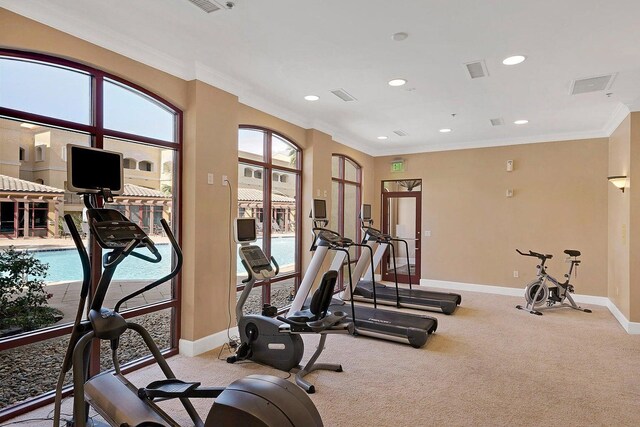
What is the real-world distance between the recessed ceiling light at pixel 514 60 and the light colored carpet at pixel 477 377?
3.07m

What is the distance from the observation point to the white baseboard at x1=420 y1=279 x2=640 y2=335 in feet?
16.0

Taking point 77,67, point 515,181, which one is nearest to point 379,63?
point 77,67

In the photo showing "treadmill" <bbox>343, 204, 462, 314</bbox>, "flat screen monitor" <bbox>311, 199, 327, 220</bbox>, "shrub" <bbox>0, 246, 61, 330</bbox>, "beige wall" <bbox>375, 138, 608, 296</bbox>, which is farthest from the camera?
"beige wall" <bbox>375, 138, 608, 296</bbox>

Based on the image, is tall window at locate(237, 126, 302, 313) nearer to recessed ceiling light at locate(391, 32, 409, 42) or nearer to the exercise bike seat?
the exercise bike seat

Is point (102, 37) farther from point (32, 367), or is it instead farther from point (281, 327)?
point (281, 327)

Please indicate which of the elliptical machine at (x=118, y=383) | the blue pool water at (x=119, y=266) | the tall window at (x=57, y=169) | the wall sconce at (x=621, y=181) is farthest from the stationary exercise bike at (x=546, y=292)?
the tall window at (x=57, y=169)

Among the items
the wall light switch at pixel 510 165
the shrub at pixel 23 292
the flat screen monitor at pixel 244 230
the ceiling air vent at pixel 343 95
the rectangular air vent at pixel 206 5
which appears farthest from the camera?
the wall light switch at pixel 510 165

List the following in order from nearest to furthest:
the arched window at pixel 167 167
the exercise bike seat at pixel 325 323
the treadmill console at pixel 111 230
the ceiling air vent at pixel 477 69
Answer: the treadmill console at pixel 111 230, the exercise bike seat at pixel 325 323, the ceiling air vent at pixel 477 69, the arched window at pixel 167 167

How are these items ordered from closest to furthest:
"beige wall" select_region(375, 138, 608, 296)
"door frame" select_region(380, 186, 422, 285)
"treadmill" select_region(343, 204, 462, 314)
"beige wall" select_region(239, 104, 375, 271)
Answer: "beige wall" select_region(239, 104, 375, 271) → "treadmill" select_region(343, 204, 462, 314) → "beige wall" select_region(375, 138, 608, 296) → "door frame" select_region(380, 186, 422, 285)

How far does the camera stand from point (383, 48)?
344cm

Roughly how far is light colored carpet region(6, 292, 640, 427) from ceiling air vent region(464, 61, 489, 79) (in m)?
3.08

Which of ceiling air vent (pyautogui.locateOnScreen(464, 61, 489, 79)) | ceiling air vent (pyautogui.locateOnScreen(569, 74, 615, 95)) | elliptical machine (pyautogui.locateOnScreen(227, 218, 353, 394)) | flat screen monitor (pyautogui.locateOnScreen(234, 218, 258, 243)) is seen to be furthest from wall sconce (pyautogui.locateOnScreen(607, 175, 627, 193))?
flat screen monitor (pyautogui.locateOnScreen(234, 218, 258, 243))

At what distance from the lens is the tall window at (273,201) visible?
5.00 metres

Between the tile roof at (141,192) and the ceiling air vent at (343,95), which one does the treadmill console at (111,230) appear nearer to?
the tile roof at (141,192)
